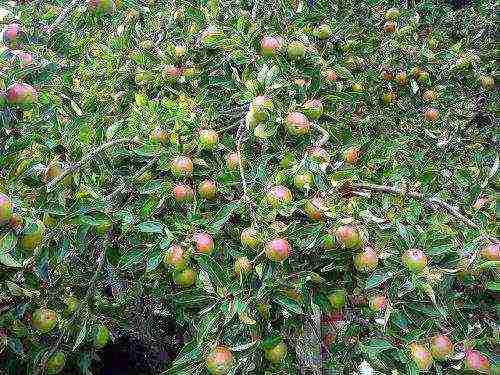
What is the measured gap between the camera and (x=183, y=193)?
5.40 feet

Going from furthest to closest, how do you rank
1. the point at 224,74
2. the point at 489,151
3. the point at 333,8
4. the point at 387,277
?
the point at 333,8, the point at 489,151, the point at 224,74, the point at 387,277

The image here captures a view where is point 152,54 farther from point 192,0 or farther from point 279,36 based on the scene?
point 279,36

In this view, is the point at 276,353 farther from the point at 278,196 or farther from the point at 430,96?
the point at 430,96

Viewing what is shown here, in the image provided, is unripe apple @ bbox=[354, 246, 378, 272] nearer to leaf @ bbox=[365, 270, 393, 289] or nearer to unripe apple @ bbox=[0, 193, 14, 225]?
leaf @ bbox=[365, 270, 393, 289]

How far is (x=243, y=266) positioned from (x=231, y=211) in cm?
14

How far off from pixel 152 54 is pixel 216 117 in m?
0.42

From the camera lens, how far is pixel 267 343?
59.7 inches

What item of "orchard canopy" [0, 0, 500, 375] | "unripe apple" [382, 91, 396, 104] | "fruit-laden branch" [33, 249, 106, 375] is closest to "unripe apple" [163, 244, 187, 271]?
"orchard canopy" [0, 0, 500, 375]

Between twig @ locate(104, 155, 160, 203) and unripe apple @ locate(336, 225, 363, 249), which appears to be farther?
A: twig @ locate(104, 155, 160, 203)

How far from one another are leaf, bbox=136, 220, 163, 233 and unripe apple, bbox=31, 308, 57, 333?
1.23 ft

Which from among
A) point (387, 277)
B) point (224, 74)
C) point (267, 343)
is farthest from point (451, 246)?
point (224, 74)

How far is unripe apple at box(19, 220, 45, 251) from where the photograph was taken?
133 cm

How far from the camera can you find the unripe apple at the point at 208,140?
1.69 m

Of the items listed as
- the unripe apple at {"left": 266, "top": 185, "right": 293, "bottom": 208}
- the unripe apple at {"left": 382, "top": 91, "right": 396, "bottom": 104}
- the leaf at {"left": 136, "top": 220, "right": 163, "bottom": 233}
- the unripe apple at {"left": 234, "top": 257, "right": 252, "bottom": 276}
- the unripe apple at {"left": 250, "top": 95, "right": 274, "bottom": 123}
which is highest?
the unripe apple at {"left": 250, "top": 95, "right": 274, "bottom": 123}
